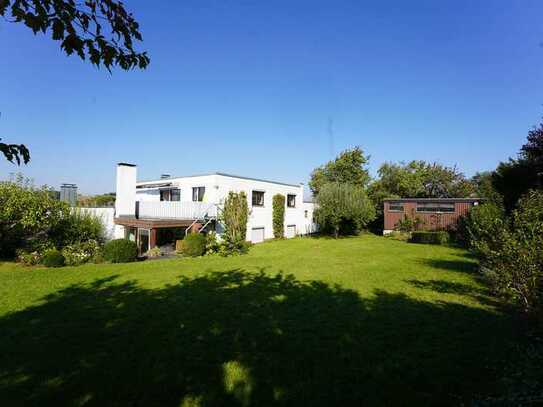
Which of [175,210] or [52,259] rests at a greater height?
[175,210]

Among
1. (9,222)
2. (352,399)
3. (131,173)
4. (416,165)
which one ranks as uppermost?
(416,165)

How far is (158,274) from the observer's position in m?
10.2

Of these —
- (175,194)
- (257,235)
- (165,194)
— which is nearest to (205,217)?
(257,235)

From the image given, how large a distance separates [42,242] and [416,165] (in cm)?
4126

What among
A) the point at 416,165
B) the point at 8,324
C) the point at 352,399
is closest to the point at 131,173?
the point at 8,324

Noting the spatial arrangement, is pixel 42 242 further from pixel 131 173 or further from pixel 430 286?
pixel 430 286

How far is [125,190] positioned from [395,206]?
23.8 meters

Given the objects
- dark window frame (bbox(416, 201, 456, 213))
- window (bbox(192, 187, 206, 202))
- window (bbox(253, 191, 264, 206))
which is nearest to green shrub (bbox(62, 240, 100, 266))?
window (bbox(192, 187, 206, 202))

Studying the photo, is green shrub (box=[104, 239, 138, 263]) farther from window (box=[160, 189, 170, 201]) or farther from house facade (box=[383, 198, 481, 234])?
house facade (box=[383, 198, 481, 234])

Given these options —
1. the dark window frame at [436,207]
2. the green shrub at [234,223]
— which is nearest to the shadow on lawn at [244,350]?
the green shrub at [234,223]

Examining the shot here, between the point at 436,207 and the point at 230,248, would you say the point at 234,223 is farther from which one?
the point at 436,207

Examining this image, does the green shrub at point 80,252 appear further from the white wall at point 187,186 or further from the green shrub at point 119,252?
the white wall at point 187,186

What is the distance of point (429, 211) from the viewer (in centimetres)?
2719

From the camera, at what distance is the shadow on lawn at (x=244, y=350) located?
11.5 ft
